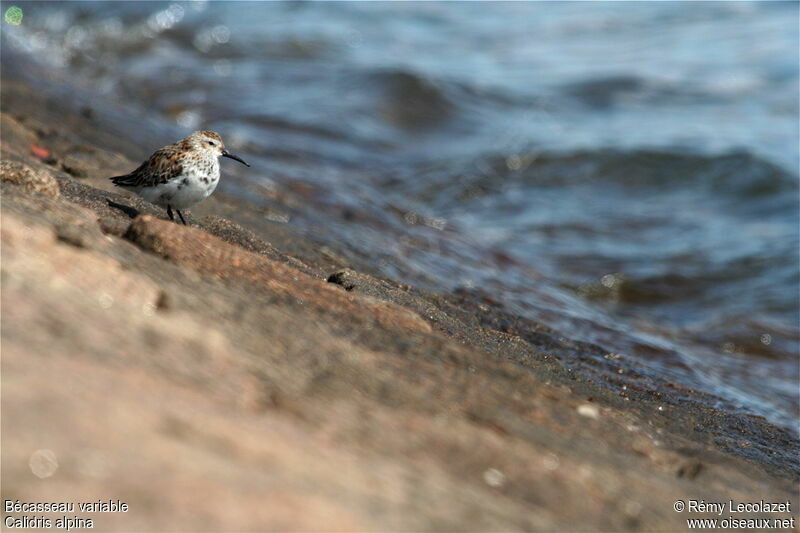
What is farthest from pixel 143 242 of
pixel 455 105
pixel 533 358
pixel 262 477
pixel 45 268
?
pixel 455 105

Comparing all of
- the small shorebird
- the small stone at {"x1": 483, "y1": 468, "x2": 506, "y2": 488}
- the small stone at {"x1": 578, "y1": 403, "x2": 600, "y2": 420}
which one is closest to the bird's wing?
the small shorebird

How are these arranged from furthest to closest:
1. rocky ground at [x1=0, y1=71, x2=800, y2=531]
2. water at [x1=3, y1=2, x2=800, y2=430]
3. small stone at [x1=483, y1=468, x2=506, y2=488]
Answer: water at [x1=3, y1=2, x2=800, y2=430] < small stone at [x1=483, y1=468, x2=506, y2=488] < rocky ground at [x1=0, y1=71, x2=800, y2=531]

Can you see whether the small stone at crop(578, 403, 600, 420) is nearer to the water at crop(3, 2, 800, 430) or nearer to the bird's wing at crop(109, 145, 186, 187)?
the bird's wing at crop(109, 145, 186, 187)

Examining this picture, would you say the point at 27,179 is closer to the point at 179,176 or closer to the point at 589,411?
the point at 179,176

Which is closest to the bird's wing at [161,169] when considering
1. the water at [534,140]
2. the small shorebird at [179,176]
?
the small shorebird at [179,176]

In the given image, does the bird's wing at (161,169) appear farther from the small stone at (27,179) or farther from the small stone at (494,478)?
the small stone at (494,478)

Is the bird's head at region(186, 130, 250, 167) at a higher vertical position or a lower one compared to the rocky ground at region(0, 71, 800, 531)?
higher
